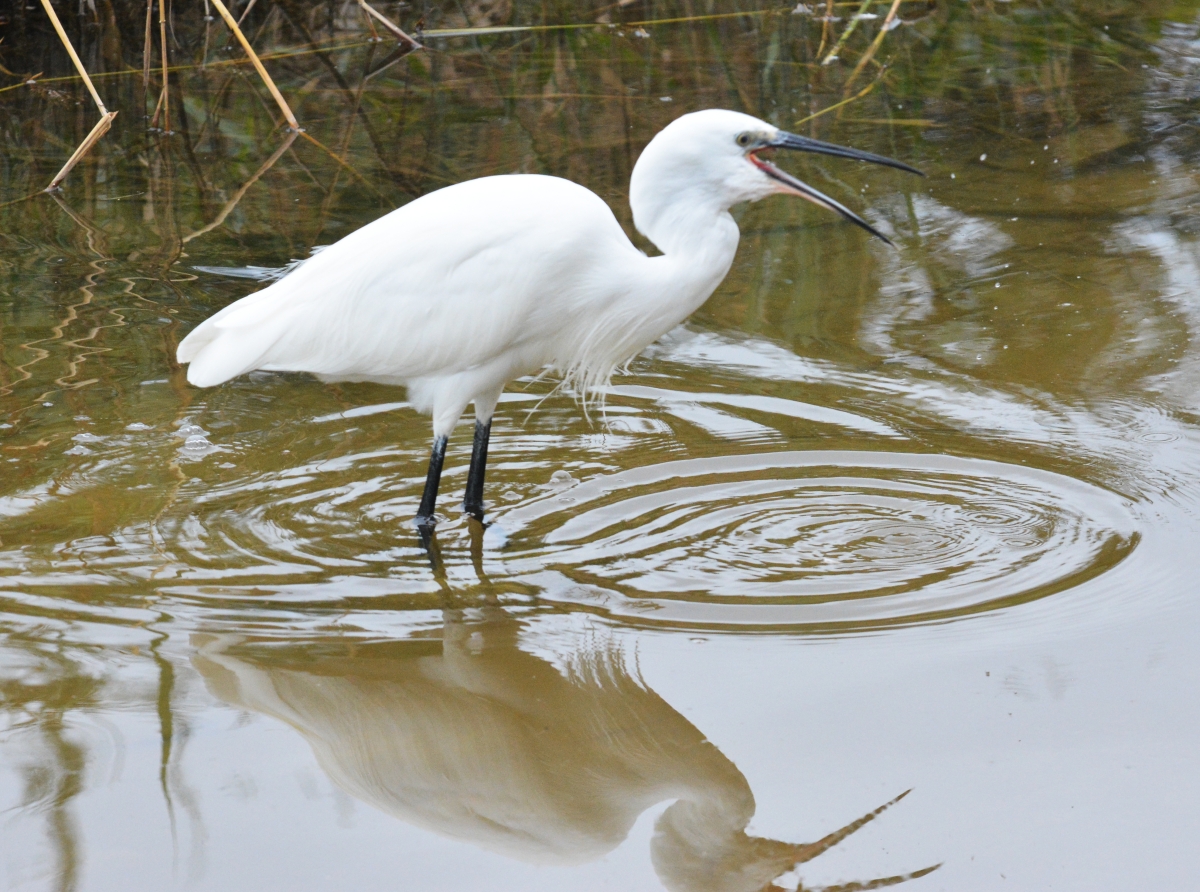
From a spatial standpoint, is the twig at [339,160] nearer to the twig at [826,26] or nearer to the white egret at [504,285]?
the white egret at [504,285]

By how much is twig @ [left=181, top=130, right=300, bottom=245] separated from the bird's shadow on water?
3.20m

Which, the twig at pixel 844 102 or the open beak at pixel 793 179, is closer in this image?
the open beak at pixel 793 179

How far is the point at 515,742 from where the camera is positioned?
2.67 metres

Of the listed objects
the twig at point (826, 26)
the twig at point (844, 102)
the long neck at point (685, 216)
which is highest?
the twig at point (826, 26)

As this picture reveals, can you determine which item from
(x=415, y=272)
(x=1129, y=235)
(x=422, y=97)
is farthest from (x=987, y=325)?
(x=422, y=97)

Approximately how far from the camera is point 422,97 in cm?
770

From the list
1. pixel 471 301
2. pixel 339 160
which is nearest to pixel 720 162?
pixel 471 301

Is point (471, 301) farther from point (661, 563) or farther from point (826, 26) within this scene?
point (826, 26)

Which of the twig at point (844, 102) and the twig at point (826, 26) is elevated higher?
the twig at point (826, 26)

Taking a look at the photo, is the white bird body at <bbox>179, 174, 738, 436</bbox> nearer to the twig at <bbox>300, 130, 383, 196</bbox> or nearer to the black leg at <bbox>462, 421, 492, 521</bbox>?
the black leg at <bbox>462, 421, 492, 521</bbox>

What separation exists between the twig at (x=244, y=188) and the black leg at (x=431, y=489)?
2.57m

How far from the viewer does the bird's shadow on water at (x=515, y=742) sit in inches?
91.7

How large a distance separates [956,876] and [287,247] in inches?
165

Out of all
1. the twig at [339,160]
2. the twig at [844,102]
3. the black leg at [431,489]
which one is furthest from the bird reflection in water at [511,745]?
the twig at [844,102]
